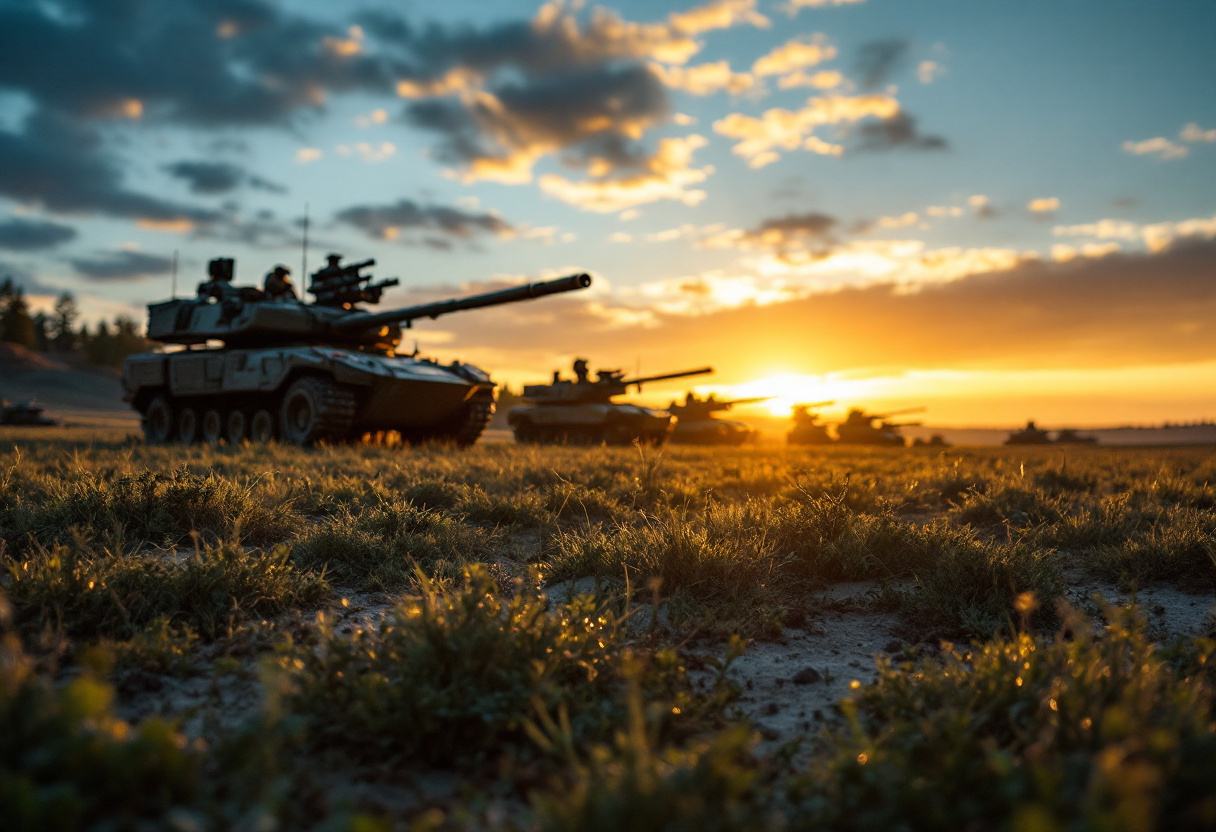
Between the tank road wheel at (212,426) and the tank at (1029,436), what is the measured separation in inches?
1460

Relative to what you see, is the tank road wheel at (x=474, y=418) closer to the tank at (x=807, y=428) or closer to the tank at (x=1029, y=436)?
the tank at (x=807, y=428)

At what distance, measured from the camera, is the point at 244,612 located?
2938 mm

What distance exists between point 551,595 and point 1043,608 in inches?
98.1

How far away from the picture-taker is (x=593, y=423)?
19.7 m

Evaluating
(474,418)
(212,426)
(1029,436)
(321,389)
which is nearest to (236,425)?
(212,426)

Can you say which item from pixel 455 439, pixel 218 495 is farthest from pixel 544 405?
pixel 218 495

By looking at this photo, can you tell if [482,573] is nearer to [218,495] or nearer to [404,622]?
[404,622]

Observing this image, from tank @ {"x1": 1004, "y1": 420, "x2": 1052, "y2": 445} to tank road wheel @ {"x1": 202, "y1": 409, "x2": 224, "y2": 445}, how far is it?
37093 millimetres

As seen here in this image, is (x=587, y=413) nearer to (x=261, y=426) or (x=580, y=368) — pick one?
(x=580, y=368)

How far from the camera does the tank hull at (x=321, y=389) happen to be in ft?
40.6

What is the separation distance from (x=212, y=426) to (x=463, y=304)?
7.07 m

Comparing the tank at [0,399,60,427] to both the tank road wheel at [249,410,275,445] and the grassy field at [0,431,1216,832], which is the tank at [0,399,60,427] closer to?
the tank road wheel at [249,410,275,445]

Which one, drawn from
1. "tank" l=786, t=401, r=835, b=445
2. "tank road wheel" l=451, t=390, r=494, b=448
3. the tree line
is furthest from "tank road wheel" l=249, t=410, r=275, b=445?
the tree line

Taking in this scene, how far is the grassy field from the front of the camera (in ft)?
4.86
